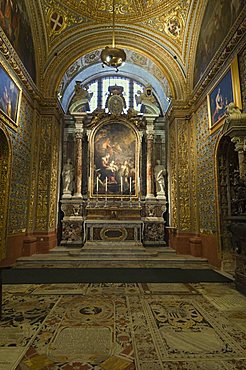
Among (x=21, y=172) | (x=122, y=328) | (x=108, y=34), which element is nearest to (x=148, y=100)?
(x=108, y=34)

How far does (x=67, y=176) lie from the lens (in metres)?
12.3

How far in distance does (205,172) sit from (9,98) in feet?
23.3

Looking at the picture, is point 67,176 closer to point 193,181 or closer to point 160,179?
point 160,179

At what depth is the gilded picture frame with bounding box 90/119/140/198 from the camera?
12.4 m

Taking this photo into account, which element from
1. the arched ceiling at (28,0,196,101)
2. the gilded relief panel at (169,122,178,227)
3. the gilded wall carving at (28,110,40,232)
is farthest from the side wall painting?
the gilded relief panel at (169,122,178,227)

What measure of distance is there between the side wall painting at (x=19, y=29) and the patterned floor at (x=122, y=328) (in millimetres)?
7600

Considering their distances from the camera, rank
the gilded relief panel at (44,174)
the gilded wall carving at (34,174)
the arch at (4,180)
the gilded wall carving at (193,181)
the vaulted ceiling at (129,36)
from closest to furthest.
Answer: the arch at (4,180)
the gilded wall carving at (34,174)
the vaulted ceiling at (129,36)
the gilded wall carving at (193,181)
the gilded relief panel at (44,174)

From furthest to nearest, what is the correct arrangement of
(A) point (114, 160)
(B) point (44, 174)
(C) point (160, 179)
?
(A) point (114, 160)
(C) point (160, 179)
(B) point (44, 174)

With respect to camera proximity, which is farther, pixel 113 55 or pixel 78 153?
pixel 78 153

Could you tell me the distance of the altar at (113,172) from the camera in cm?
1176

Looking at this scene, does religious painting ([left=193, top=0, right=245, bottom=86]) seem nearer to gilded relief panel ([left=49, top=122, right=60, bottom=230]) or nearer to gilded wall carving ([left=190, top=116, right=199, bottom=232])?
gilded wall carving ([left=190, top=116, right=199, bottom=232])

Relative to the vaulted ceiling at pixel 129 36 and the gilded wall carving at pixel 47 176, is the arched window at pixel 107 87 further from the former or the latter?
the gilded wall carving at pixel 47 176

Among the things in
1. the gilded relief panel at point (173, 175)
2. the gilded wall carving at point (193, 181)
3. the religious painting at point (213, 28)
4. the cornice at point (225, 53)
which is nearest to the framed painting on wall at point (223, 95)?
the cornice at point (225, 53)

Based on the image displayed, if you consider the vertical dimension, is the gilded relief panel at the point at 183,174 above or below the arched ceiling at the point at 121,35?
below
